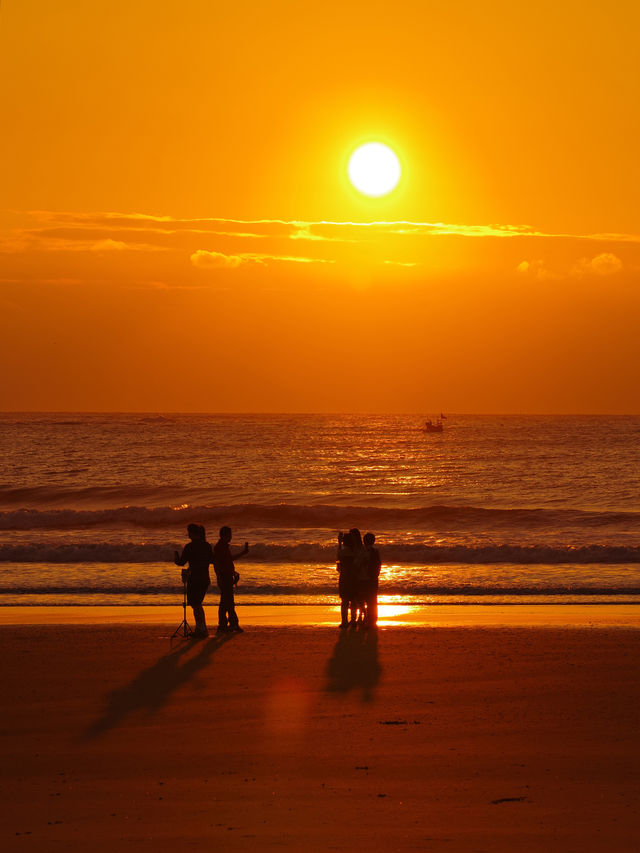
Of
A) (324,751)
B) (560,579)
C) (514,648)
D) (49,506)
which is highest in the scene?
(49,506)

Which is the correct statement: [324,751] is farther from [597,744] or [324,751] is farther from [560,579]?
[560,579]

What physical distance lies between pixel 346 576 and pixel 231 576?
5.45 feet

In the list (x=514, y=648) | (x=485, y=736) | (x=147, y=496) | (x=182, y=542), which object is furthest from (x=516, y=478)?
(x=485, y=736)

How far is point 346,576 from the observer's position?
49.2 ft

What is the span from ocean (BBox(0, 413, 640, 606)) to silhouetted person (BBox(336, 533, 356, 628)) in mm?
4069

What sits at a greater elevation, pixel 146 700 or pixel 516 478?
pixel 516 478

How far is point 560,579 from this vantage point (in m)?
22.6

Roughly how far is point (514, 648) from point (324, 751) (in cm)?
535

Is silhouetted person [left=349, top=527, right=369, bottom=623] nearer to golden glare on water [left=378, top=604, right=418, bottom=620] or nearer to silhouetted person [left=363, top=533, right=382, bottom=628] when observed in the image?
silhouetted person [left=363, top=533, right=382, bottom=628]

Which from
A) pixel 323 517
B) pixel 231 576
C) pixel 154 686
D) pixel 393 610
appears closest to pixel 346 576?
pixel 231 576

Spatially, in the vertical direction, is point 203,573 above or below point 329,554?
below

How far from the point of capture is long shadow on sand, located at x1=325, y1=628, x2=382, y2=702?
11.4m

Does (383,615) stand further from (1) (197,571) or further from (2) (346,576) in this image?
(1) (197,571)

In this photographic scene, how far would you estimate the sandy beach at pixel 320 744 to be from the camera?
7039 mm
